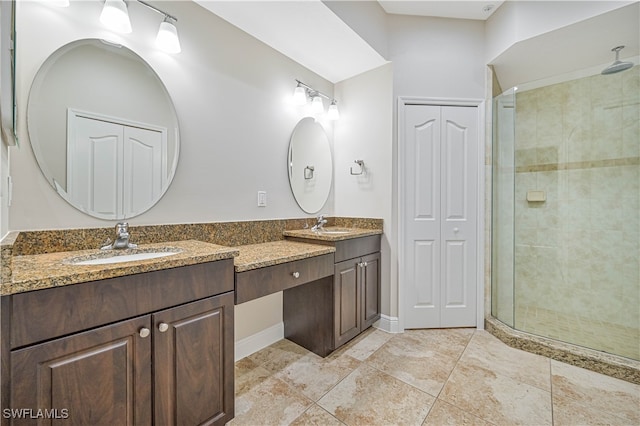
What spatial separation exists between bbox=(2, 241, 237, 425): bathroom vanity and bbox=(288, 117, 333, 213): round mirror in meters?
1.25

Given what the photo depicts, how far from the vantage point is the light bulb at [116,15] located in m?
1.34

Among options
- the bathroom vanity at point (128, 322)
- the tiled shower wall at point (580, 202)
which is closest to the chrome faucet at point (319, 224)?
the bathroom vanity at point (128, 322)

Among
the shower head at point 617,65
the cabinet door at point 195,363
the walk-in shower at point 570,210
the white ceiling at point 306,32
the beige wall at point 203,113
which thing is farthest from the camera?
the walk-in shower at point 570,210

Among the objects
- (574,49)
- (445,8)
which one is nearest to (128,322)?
(445,8)

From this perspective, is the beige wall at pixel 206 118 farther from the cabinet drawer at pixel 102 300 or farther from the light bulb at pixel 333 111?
the cabinet drawer at pixel 102 300

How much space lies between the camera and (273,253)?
171 cm

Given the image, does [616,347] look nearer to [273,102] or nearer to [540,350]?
[540,350]

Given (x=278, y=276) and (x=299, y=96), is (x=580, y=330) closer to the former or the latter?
(x=278, y=276)

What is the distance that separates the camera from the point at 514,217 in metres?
2.53

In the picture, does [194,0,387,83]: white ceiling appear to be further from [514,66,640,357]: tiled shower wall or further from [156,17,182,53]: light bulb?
[514,66,640,357]: tiled shower wall

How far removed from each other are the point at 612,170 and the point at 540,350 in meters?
1.69

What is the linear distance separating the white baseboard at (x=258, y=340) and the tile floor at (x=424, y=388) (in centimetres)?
5

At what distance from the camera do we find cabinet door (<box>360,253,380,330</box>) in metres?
2.30

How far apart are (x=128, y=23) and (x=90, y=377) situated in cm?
159
